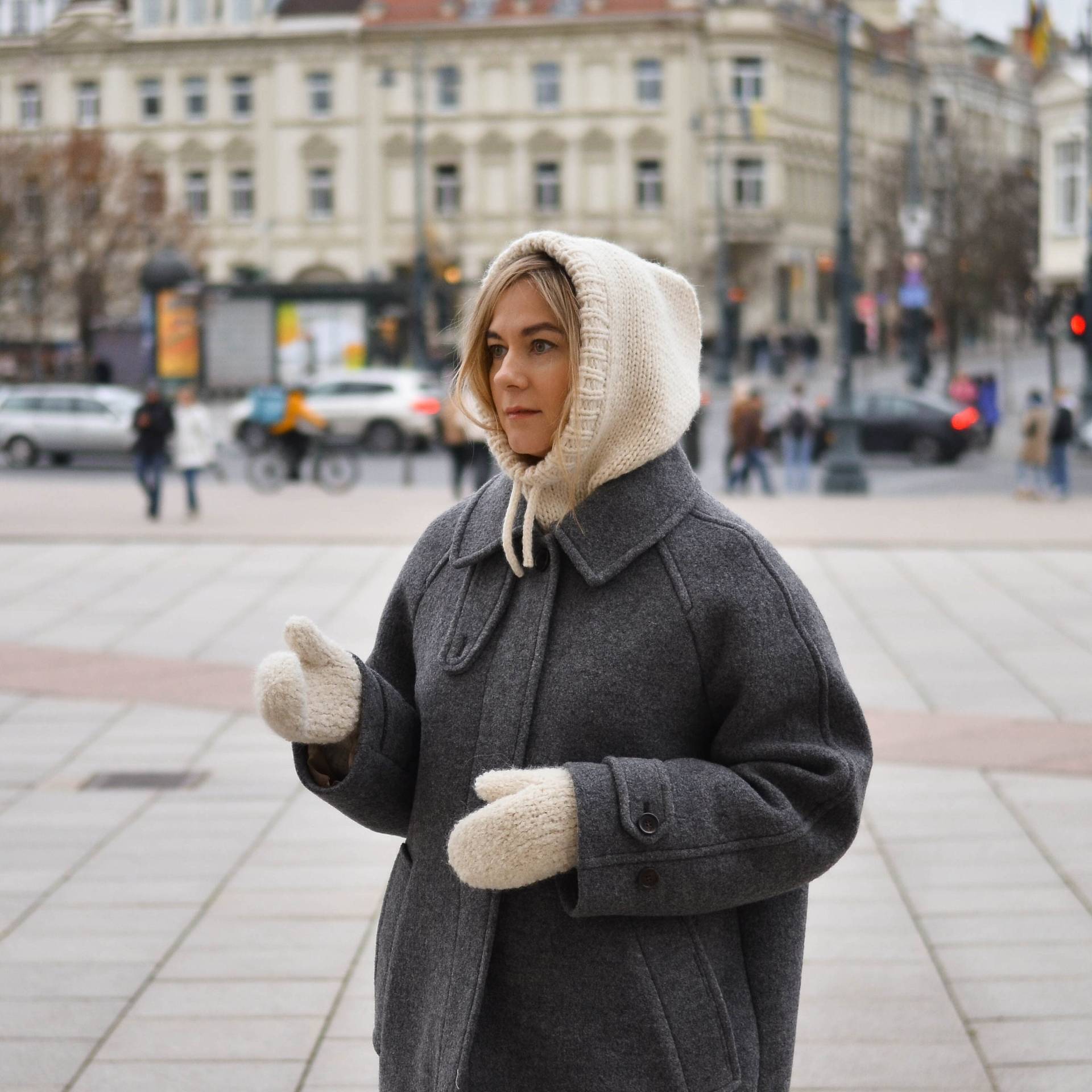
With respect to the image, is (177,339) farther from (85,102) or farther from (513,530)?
(513,530)

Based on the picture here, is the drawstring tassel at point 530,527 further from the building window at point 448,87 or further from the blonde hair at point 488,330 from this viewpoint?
the building window at point 448,87

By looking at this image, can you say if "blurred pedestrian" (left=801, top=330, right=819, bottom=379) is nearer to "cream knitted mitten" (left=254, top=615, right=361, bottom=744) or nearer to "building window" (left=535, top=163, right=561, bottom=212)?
"building window" (left=535, top=163, right=561, bottom=212)

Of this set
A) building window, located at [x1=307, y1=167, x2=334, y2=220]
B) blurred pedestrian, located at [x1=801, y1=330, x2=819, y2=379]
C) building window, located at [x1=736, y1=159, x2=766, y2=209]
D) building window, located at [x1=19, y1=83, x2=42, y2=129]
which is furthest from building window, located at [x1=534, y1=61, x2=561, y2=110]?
building window, located at [x1=19, y1=83, x2=42, y2=129]

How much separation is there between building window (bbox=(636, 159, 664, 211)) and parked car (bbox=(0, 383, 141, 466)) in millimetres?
42293

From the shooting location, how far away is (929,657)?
11453 millimetres

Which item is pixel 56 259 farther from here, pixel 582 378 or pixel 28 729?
pixel 582 378

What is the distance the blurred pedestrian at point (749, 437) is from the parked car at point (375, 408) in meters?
11.0

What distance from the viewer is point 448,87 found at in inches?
2881

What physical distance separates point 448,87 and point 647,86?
7600 mm

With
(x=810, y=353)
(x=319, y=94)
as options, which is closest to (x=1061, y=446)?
(x=810, y=353)

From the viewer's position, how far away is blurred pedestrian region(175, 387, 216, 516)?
21672mm

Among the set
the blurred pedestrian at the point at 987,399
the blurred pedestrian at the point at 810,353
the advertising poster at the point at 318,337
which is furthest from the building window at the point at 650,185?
the blurred pedestrian at the point at 987,399

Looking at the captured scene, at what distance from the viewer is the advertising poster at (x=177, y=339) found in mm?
42781

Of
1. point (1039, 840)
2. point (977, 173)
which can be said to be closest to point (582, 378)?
point (1039, 840)
